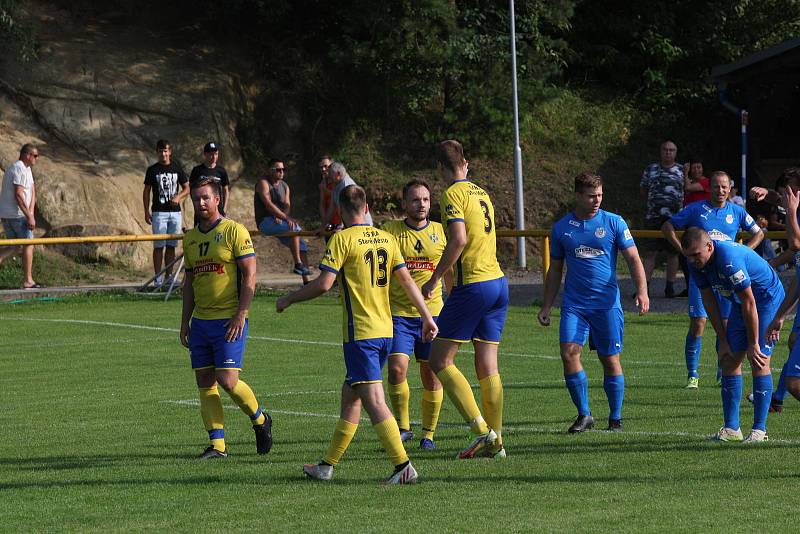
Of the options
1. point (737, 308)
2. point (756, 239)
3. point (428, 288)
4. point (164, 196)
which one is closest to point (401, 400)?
point (428, 288)

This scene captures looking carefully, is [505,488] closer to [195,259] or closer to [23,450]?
[195,259]

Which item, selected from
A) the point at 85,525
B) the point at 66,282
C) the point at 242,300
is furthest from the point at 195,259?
the point at 66,282

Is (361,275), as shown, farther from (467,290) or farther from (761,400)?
(761,400)

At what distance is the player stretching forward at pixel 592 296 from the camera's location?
36.0ft

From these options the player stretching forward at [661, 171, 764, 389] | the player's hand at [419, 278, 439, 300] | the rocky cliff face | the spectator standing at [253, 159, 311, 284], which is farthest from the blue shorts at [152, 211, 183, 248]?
the player's hand at [419, 278, 439, 300]

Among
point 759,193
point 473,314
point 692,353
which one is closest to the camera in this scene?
point 473,314

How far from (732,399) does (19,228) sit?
1531cm

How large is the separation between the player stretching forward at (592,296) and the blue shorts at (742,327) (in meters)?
0.93

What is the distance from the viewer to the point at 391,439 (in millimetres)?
8539

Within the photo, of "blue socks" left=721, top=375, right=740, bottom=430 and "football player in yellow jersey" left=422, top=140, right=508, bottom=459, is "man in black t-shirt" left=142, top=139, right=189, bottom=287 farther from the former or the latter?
"blue socks" left=721, top=375, right=740, bottom=430

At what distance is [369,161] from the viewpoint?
32.6 m

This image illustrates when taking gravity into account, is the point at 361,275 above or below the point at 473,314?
above

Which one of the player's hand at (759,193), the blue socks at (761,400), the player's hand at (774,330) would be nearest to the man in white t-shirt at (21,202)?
the player's hand at (759,193)

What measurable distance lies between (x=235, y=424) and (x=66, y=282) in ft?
47.7
